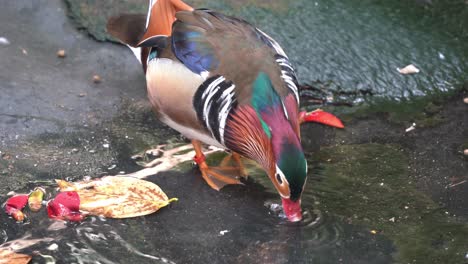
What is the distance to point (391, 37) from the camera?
5031 millimetres

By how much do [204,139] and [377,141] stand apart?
1134mm

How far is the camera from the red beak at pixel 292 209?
10.9 ft

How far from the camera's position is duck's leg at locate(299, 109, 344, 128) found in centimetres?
438

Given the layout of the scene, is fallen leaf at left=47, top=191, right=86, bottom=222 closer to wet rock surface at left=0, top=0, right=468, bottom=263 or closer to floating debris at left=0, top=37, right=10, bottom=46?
wet rock surface at left=0, top=0, right=468, bottom=263

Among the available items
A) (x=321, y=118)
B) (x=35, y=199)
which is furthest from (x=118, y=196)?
(x=321, y=118)

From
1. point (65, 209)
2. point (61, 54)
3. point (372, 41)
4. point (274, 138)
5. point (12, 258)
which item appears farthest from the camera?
point (372, 41)

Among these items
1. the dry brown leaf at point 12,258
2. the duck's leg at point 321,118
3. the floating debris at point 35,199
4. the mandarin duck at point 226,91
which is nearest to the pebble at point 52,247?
the dry brown leaf at point 12,258

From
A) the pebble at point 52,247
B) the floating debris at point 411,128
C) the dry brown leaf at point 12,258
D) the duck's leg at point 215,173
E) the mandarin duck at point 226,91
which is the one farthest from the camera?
the floating debris at point 411,128

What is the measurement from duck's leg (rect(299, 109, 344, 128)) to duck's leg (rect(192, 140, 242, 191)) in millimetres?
683

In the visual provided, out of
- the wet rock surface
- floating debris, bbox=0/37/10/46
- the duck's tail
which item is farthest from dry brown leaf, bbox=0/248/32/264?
floating debris, bbox=0/37/10/46

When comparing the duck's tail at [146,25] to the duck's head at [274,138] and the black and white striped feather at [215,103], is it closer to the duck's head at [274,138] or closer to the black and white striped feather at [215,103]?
the black and white striped feather at [215,103]

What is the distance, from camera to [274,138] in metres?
3.25

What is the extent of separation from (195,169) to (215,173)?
0.48 ft

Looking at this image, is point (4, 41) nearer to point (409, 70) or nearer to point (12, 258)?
point (12, 258)
